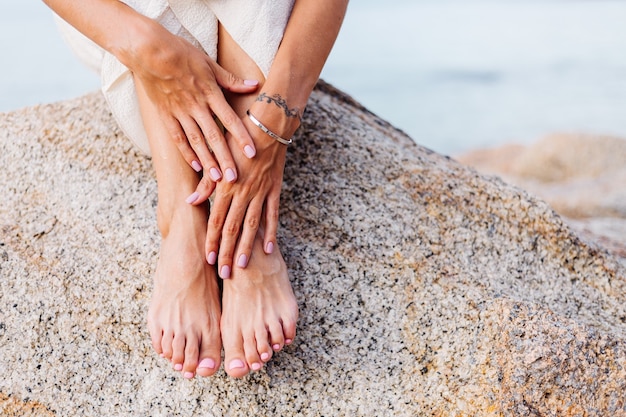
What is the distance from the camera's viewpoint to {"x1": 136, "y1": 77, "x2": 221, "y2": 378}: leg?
1.50m

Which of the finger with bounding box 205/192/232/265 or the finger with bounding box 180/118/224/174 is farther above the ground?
the finger with bounding box 180/118/224/174

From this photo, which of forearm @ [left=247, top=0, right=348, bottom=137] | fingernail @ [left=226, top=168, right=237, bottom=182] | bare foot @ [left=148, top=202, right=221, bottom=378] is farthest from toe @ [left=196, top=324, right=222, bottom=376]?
forearm @ [left=247, top=0, right=348, bottom=137]

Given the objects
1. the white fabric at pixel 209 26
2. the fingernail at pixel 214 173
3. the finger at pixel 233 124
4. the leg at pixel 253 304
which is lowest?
the leg at pixel 253 304

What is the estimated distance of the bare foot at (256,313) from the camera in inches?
59.0

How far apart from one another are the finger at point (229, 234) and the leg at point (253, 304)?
29 millimetres

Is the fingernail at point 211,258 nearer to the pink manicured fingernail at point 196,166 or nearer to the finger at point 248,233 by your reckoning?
the finger at point 248,233

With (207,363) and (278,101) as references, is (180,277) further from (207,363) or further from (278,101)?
(278,101)

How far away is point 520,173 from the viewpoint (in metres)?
6.92

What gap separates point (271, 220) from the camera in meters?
1.65

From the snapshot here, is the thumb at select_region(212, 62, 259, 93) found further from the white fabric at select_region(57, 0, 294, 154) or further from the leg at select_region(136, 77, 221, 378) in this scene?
the leg at select_region(136, 77, 221, 378)

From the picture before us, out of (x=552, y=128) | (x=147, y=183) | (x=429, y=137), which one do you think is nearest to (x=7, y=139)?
(x=147, y=183)

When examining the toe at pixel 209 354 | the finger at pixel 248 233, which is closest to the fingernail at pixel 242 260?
the finger at pixel 248 233

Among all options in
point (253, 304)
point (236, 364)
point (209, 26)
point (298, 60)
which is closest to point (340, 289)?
point (253, 304)

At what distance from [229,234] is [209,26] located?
1.79 feet
